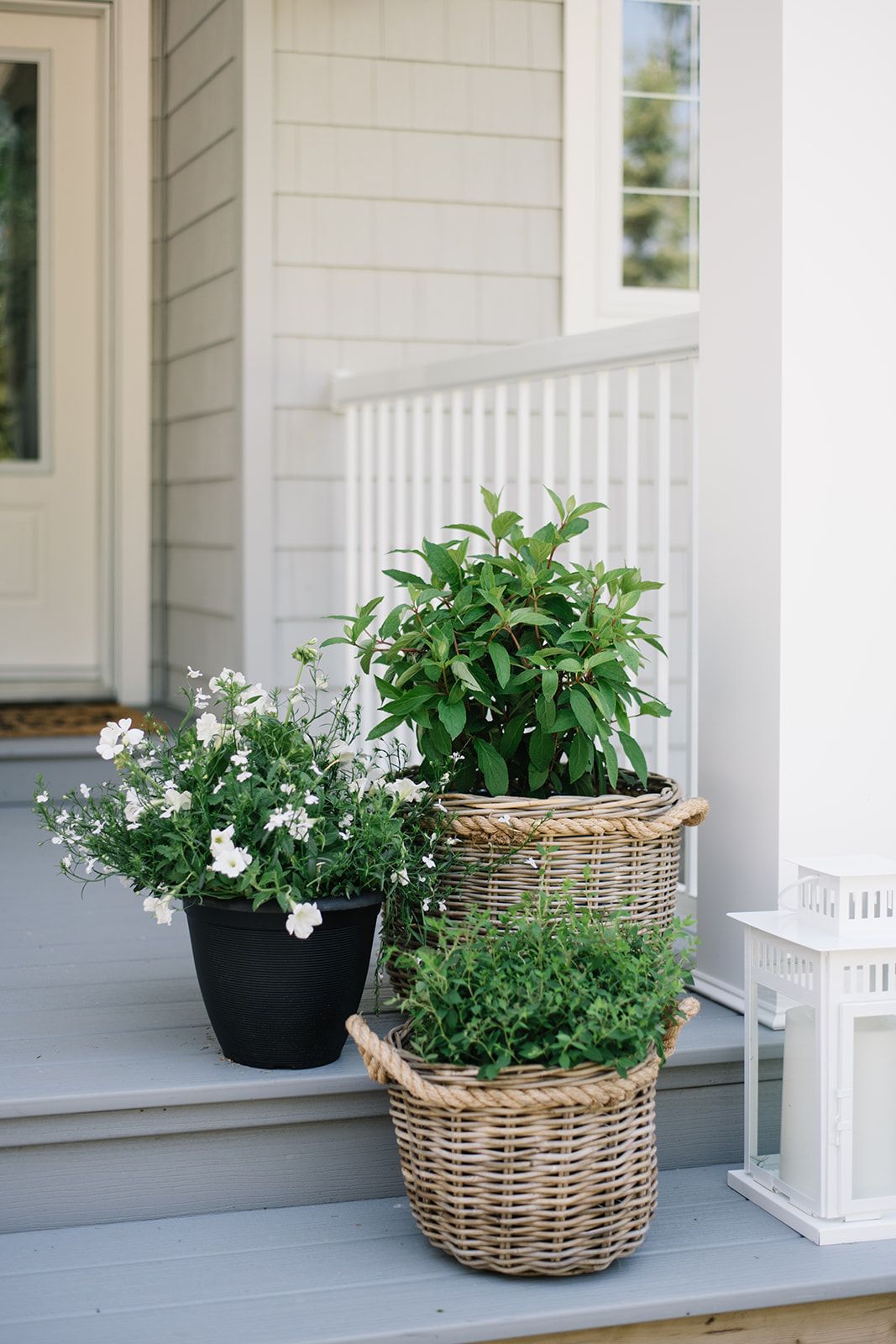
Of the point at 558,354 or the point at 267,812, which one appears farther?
the point at 558,354

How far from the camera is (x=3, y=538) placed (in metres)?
4.63

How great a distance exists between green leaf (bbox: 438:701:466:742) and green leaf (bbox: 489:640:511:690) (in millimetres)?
67

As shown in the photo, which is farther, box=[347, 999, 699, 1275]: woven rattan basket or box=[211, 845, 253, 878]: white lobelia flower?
box=[211, 845, 253, 878]: white lobelia flower

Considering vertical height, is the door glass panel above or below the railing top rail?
above

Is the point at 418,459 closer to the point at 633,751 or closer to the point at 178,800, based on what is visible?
the point at 633,751

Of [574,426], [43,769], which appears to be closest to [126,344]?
[43,769]

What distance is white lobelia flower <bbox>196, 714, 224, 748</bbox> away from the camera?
6.50 ft

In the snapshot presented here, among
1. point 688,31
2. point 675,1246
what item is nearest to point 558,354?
point 675,1246

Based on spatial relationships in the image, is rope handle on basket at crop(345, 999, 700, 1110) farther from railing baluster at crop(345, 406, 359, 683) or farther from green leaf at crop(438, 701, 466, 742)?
railing baluster at crop(345, 406, 359, 683)

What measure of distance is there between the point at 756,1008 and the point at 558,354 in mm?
1342

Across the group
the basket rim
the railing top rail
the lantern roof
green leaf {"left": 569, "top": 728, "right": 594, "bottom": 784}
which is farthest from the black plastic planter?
the railing top rail

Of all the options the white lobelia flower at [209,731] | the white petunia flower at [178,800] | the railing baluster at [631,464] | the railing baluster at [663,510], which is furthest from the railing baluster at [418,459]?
the white petunia flower at [178,800]

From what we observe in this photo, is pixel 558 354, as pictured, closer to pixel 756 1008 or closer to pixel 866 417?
pixel 866 417

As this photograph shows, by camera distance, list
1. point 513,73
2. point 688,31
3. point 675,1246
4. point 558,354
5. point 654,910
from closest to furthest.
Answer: point 675,1246 → point 654,910 → point 558,354 → point 513,73 → point 688,31
